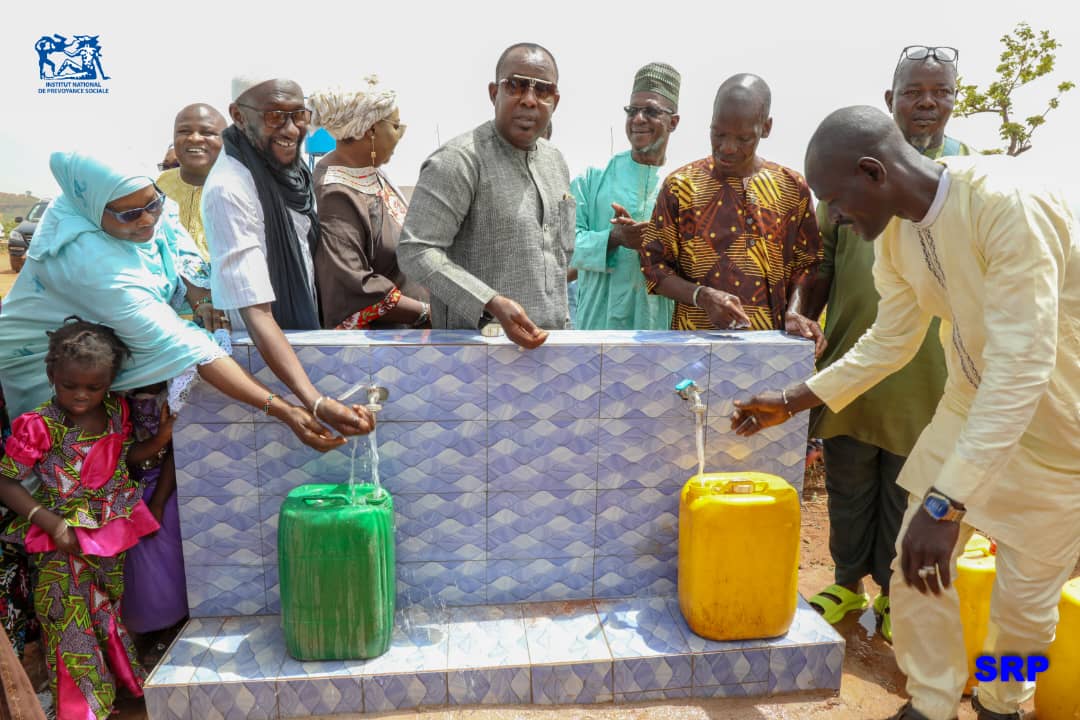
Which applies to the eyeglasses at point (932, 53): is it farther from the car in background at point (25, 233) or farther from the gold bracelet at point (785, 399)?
the car in background at point (25, 233)

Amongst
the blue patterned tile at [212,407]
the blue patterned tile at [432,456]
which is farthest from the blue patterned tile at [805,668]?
the blue patterned tile at [212,407]

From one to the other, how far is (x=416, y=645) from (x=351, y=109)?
6.78 ft

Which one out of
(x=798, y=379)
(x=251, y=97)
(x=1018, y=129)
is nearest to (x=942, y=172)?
(x=798, y=379)

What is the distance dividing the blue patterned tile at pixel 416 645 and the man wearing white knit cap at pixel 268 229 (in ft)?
2.61

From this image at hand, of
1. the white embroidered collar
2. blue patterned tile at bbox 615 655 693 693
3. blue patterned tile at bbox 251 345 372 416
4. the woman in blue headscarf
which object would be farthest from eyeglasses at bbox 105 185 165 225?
the white embroidered collar

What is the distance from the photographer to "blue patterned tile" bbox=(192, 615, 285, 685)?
2.53 metres

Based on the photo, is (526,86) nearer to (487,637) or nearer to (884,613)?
(487,637)

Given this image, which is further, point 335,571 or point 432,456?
point 432,456

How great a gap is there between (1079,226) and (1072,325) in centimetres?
30

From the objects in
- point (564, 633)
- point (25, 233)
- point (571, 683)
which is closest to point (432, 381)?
point (564, 633)

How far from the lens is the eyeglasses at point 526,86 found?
8.93 ft

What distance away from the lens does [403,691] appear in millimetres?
2586

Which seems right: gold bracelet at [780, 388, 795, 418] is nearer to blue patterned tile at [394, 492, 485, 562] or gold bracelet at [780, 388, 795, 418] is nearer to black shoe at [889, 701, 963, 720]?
black shoe at [889, 701, 963, 720]

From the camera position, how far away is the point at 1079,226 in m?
2.18
